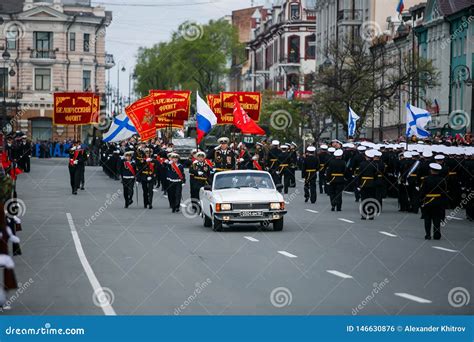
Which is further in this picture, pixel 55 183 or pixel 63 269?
pixel 55 183

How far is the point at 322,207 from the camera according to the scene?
125 feet

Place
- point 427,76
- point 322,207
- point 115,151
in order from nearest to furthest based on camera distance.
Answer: point 322,207 < point 115,151 < point 427,76

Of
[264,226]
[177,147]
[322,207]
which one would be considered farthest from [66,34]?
[264,226]

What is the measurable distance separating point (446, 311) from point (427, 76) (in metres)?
53.9

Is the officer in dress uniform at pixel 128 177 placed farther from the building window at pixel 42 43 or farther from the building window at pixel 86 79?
the building window at pixel 86 79

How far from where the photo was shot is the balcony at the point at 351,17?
299 ft

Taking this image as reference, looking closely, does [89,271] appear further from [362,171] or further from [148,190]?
[148,190]

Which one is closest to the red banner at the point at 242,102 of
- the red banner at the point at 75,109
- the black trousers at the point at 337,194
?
the red banner at the point at 75,109

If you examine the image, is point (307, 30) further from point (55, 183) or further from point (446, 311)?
point (446, 311)

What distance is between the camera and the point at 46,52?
117 metres

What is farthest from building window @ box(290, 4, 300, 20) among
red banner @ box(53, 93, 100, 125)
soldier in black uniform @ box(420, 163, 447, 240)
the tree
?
soldier in black uniform @ box(420, 163, 447, 240)

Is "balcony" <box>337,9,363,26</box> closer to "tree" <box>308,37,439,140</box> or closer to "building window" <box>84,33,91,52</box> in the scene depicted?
"tree" <box>308,37,439,140</box>

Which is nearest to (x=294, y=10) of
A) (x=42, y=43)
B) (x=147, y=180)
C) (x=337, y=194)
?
(x=42, y=43)

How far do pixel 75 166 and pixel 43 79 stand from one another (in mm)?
73074
